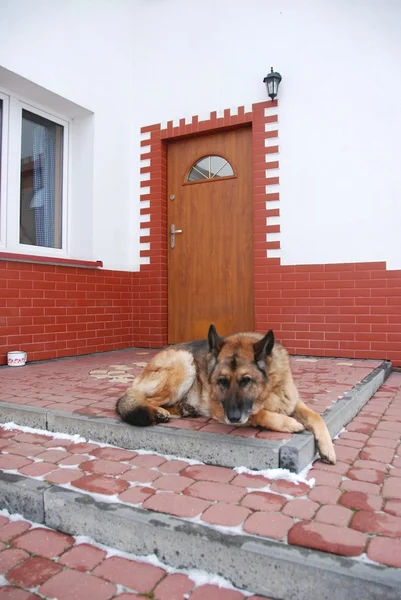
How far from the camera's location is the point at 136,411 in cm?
264

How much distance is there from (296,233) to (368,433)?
354 cm

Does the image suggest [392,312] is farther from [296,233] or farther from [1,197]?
[1,197]

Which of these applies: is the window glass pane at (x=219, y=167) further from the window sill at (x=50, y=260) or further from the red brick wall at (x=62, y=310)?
the window sill at (x=50, y=260)

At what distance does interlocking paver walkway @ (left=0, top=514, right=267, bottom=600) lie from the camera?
5.13 feet

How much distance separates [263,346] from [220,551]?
3.98 ft

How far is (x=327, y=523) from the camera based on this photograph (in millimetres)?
1784

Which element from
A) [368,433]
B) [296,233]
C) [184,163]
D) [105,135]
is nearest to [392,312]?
[296,233]

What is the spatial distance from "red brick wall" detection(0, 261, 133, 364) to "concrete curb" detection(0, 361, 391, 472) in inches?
87.4

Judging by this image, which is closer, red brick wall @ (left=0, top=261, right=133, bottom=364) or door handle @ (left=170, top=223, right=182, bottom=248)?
red brick wall @ (left=0, top=261, right=133, bottom=364)

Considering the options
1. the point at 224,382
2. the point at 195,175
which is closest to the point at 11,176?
the point at 195,175

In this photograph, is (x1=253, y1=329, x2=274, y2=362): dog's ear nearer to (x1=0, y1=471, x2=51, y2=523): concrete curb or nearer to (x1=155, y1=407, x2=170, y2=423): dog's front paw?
(x1=155, y1=407, x2=170, y2=423): dog's front paw

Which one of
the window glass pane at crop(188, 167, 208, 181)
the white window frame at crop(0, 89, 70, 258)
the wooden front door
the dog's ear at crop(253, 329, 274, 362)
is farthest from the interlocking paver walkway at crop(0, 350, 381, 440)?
the window glass pane at crop(188, 167, 208, 181)

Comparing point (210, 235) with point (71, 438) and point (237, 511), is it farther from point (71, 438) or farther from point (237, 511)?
point (237, 511)

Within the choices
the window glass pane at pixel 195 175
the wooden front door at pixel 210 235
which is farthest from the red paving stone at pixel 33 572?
the window glass pane at pixel 195 175
